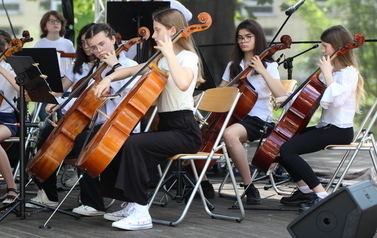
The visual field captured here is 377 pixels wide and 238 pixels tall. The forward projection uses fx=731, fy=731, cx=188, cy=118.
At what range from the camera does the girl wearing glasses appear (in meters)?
4.84

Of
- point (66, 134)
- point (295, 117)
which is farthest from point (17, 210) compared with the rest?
point (295, 117)

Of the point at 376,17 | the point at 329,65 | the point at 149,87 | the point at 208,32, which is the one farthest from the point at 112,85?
the point at 376,17

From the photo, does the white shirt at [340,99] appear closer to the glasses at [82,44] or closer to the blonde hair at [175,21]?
the blonde hair at [175,21]

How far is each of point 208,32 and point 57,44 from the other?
1736 millimetres

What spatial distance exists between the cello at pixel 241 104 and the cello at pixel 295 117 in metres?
0.30

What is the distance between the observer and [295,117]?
4562 millimetres

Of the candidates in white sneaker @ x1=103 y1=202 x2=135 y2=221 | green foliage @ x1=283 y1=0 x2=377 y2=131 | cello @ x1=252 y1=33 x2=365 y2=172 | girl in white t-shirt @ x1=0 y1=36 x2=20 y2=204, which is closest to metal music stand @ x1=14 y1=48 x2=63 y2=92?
girl in white t-shirt @ x1=0 y1=36 x2=20 y2=204

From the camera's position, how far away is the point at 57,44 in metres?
6.80

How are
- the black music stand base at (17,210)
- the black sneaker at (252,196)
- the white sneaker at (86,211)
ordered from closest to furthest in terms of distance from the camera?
the black music stand base at (17,210) < the white sneaker at (86,211) < the black sneaker at (252,196)

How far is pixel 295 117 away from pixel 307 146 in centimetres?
20

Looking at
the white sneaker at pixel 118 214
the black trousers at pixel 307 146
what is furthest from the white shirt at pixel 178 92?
the black trousers at pixel 307 146

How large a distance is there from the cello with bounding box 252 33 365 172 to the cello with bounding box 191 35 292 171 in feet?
0.99

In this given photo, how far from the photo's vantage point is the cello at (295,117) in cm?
451

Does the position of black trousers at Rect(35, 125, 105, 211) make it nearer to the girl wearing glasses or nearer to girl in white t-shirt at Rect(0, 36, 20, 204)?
girl in white t-shirt at Rect(0, 36, 20, 204)
